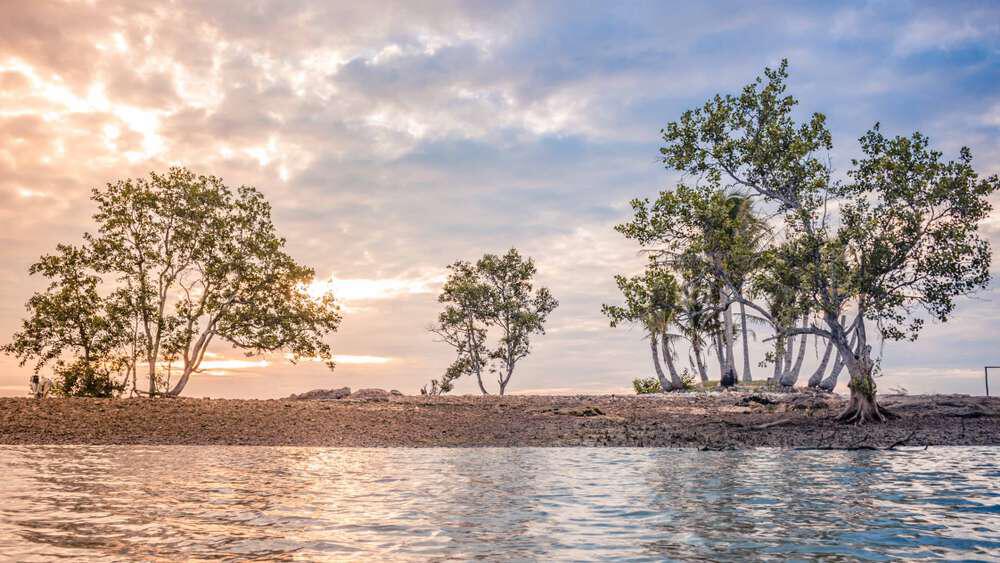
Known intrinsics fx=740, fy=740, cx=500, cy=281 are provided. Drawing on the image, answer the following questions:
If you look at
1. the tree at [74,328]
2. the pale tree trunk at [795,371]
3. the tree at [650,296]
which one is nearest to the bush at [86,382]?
the tree at [74,328]

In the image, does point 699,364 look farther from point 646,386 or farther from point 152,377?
point 152,377

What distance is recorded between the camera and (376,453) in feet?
70.6

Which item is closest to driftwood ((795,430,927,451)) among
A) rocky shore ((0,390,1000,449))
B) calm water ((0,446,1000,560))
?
rocky shore ((0,390,1000,449))

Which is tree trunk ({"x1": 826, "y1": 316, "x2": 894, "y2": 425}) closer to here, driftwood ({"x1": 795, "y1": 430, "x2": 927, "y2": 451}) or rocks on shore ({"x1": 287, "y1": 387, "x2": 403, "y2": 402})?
driftwood ({"x1": 795, "y1": 430, "x2": 927, "y2": 451})

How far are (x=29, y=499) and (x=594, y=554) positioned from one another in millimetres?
9261

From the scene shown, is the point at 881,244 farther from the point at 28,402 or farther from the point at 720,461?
the point at 28,402

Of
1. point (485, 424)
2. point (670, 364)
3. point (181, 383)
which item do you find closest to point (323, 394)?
point (181, 383)

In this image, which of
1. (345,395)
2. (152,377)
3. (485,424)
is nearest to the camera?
(485,424)

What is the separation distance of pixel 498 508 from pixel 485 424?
16.8m

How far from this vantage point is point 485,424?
27.9m

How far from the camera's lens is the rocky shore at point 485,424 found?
970 inches

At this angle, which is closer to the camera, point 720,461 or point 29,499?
point 29,499

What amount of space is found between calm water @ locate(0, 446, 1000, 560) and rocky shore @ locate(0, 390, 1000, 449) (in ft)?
17.6

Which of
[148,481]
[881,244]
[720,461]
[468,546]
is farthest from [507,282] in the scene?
[468,546]
